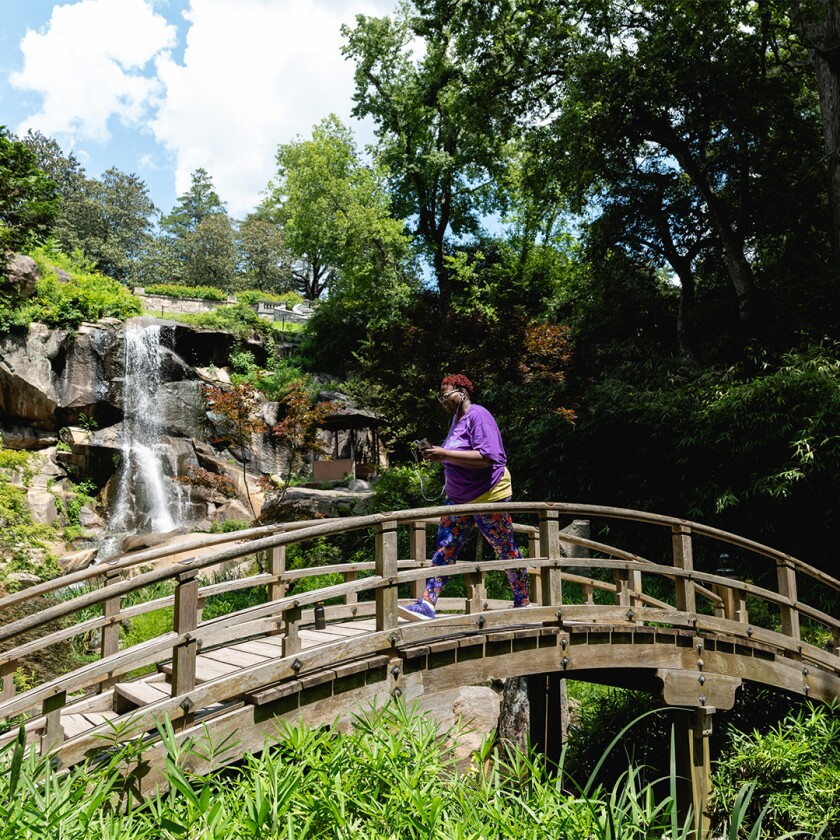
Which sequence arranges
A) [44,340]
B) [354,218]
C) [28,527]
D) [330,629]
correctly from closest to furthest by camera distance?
[330,629] < [28,527] < [44,340] < [354,218]

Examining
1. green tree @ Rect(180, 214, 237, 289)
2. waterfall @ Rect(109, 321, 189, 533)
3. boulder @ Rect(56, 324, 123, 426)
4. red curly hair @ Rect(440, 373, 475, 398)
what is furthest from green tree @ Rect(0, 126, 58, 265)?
green tree @ Rect(180, 214, 237, 289)

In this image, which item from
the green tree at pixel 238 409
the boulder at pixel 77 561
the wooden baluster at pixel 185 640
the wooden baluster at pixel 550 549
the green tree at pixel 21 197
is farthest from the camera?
the green tree at pixel 21 197

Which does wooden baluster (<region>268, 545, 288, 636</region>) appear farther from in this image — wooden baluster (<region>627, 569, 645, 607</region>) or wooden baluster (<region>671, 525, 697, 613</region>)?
wooden baluster (<region>627, 569, 645, 607</region>)

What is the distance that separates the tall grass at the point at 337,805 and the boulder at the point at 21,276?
20.4 meters

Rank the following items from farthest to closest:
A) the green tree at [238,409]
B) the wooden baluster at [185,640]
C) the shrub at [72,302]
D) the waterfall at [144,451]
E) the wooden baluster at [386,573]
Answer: the shrub at [72,302]
the waterfall at [144,451]
the green tree at [238,409]
the wooden baluster at [386,573]
the wooden baluster at [185,640]

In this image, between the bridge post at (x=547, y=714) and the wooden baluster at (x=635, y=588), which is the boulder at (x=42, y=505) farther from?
the wooden baluster at (x=635, y=588)

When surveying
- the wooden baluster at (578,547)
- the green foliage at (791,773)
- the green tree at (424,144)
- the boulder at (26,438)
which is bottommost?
the green foliage at (791,773)

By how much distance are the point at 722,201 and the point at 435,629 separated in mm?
13457

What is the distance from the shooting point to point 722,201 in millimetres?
14750

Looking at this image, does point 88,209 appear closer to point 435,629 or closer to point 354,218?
point 354,218

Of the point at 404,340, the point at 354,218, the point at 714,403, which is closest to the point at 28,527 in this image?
the point at 404,340

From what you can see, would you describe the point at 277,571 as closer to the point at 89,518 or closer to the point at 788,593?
the point at 788,593

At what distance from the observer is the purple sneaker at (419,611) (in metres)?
4.94

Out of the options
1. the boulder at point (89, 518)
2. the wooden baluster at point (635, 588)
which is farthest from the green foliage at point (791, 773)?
the boulder at point (89, 518)
